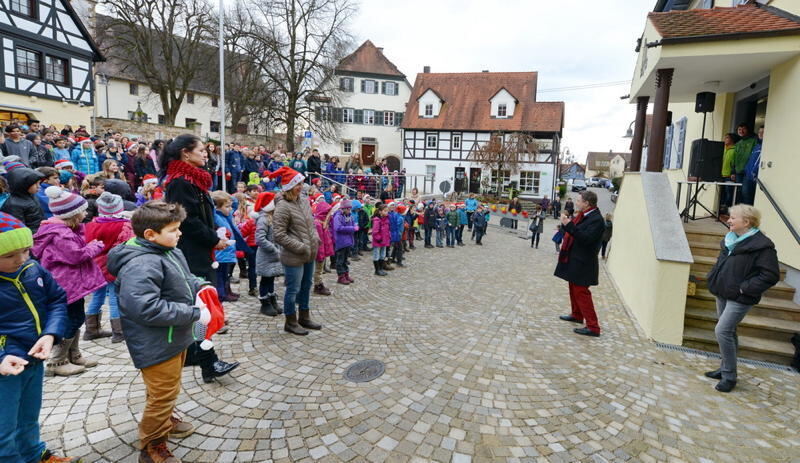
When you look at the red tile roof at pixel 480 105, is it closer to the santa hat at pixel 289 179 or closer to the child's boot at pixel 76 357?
the santa hat at pixel 289 179

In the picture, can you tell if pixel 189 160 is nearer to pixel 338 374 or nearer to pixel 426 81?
pixel 338 374

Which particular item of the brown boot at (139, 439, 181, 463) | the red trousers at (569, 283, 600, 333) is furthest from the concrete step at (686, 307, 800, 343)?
the brown boot at (139, 439, 181, 463)

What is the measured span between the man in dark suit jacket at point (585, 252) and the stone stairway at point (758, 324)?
4.18 feet

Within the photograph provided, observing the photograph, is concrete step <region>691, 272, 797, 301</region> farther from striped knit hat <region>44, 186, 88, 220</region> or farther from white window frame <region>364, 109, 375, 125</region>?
white window frame <region>364, 109, 375, 125</region>

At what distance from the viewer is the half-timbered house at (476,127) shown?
35.2m

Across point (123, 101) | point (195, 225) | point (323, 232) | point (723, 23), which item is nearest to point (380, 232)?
point (323, 232)

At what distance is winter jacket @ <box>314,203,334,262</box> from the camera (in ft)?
23.8

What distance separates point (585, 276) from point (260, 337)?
15.0ft

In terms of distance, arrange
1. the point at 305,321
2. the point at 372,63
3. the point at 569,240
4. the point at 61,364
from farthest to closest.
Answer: the point at 372,63 < the point at 569,240 < the point at 305,321 < the point at 61,364

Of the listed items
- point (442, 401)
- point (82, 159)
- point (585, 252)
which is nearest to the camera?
point (442, 401)

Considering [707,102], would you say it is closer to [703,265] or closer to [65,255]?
[703,265]

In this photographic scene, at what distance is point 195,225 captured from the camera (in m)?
3.71

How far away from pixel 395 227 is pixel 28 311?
815 centimetres

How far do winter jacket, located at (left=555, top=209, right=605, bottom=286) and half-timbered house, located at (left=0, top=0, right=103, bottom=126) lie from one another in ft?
80.8
